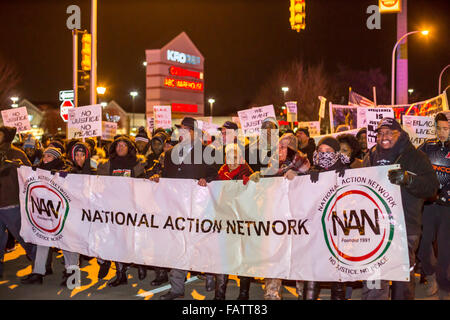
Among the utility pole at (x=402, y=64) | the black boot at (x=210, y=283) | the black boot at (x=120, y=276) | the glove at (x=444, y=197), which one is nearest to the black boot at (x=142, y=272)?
the black boot at (x=120, y=276)

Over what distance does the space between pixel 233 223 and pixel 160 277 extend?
1.76 metres

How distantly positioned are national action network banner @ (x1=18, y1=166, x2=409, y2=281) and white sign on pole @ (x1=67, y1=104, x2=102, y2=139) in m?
2.36

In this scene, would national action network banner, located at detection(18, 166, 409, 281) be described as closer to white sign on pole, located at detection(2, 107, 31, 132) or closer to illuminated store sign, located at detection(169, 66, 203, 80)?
white sign on pole, located at detection(2, 107, 31, 132)

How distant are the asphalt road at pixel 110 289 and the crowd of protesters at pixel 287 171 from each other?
0.49 feet

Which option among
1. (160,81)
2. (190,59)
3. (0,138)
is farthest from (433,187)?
(190,59)

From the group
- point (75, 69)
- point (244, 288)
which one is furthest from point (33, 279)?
point (75, 69)

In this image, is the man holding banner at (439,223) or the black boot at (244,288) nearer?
the black boot at (244,288)

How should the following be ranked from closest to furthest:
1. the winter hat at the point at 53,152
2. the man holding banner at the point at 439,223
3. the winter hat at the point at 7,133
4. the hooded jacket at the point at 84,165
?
the man holding banner at the point at 439,223
the winter hat at the point at 53,152
the winter hat at the point at 7,133
the hooded jacket at the point at 84,165

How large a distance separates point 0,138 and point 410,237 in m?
6.00

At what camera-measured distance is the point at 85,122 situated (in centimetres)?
959

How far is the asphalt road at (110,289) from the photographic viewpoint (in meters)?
6.31

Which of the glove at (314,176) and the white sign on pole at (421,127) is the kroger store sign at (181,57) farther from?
the glove at (314,176)

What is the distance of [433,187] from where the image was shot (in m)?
4.97

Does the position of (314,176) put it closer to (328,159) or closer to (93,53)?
(328,159)
